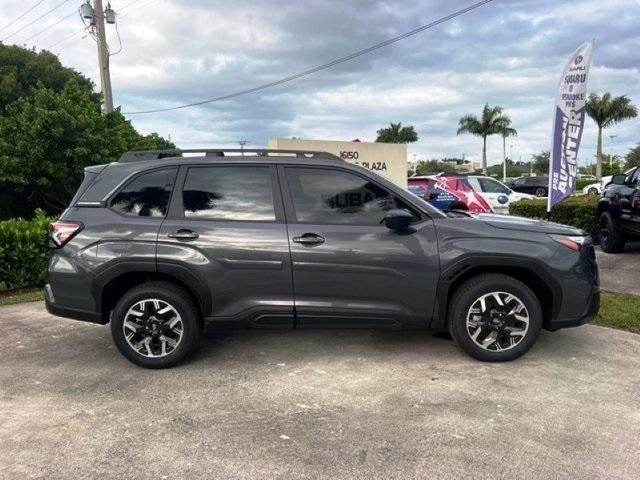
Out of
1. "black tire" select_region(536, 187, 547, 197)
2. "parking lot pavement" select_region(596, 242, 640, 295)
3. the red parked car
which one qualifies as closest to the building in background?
the red parked car

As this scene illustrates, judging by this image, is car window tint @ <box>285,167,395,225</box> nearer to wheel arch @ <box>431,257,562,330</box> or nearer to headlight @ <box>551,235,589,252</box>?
wheel arch @ <box>431,257,562,330</box>

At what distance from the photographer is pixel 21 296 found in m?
7.69

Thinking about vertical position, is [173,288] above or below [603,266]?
above

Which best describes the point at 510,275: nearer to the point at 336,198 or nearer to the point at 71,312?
the point at 336,198

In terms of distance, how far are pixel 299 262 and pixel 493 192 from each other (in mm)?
13467

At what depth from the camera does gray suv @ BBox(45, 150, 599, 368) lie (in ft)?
14.4

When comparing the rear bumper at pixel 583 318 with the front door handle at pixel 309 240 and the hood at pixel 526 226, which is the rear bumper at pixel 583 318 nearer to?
the hood at pixel 526 226

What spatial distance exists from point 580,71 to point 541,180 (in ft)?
80.5

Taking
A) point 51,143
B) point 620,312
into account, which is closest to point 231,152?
point 620,312

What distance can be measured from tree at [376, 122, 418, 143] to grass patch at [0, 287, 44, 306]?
5538 centimetres

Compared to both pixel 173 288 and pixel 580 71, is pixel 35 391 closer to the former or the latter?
pixel 173 288

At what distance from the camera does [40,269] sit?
825 cm

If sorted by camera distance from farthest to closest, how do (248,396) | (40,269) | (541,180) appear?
(541,180) < (40,269) < (248,396)

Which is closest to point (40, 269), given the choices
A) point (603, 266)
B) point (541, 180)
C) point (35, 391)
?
point (35, 391)
